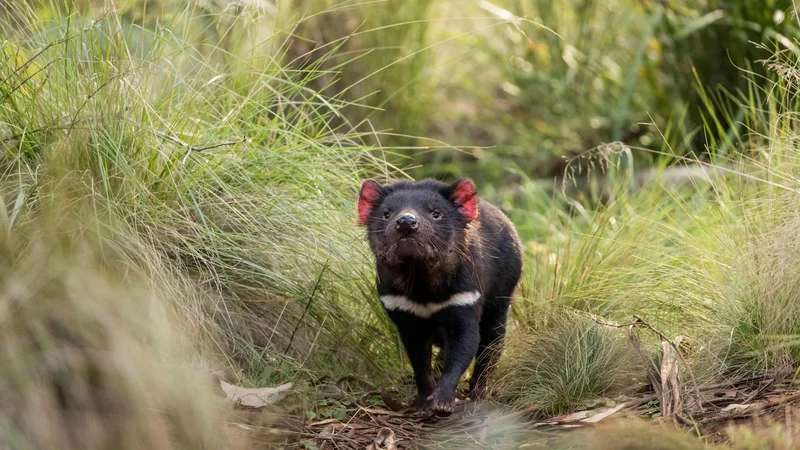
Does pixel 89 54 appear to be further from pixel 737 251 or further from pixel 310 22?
pixel 310 22

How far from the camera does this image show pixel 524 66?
8109mm

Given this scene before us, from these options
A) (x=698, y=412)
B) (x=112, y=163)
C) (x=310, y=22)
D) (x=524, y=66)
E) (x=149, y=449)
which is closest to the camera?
(x=149, y=449)

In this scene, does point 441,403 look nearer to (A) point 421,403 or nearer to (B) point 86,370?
(A) point 421,403

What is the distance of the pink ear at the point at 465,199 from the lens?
3686 mm

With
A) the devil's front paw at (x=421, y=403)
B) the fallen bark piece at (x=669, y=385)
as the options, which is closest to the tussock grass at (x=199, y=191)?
the devil's front paw at (x=421, y=403)

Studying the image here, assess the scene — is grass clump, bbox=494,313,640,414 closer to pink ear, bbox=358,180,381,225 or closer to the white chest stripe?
the white chest stripe

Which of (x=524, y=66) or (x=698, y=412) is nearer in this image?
(x=698, y=412)

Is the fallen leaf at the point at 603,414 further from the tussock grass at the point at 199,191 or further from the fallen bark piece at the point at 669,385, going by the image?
the tussock grass at the point at 199,191

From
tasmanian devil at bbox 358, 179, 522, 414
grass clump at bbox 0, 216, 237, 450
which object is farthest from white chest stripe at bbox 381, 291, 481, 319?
grass clump at bbox 0, 216, 237, 450

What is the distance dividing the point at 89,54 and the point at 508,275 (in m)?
1.99

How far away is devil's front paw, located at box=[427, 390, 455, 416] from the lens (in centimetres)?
345

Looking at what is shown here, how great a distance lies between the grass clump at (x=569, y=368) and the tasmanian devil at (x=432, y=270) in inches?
8.1

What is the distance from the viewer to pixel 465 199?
3.70 meters

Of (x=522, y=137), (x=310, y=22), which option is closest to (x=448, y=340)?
(x=310, y=22)
